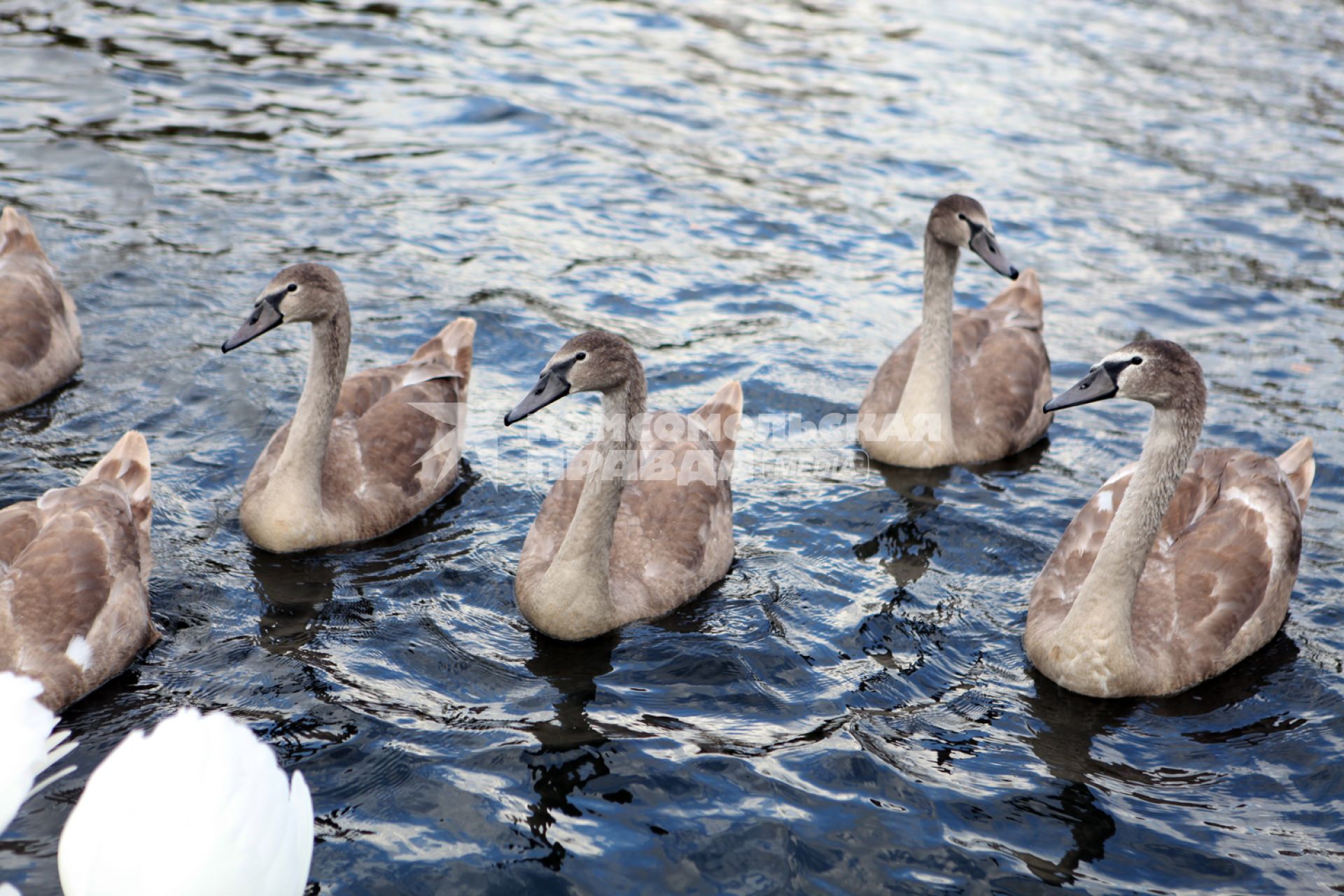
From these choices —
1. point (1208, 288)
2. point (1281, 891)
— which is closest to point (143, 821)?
point (1281, 891)

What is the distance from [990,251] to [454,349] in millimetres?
4087

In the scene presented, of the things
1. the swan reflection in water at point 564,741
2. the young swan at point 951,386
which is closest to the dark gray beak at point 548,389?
the swan reflection in water at point 564,741

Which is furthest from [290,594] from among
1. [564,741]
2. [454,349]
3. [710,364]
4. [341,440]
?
[710,364]

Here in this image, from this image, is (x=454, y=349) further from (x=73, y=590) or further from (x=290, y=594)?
(x=73, y=590)

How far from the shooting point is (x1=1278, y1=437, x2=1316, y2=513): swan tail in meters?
8.55

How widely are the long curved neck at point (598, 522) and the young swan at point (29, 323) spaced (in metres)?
4.65

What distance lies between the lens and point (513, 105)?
16172 mm

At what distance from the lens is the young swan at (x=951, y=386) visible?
971cm

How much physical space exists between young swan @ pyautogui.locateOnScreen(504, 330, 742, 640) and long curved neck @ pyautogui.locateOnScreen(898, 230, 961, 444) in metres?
1.66

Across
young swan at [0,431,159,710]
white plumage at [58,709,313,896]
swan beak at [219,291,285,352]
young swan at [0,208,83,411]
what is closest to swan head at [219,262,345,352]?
swan beak at [219,291,285,352]

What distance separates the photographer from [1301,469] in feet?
A: 28.2

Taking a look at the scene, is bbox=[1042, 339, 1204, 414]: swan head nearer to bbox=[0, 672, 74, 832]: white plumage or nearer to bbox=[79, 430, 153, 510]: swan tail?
bbox=[0, 672, 74, 832]: white plumage

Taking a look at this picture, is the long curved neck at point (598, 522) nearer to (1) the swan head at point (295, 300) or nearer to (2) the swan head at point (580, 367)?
(2) the swan head at point (580, 367)

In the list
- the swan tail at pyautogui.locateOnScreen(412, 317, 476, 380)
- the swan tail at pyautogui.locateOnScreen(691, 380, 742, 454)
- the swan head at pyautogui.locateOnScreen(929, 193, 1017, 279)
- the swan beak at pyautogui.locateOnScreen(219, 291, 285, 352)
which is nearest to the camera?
the swan beak at pyautogui.locateOnScreen(219, 291, 285, 352)
